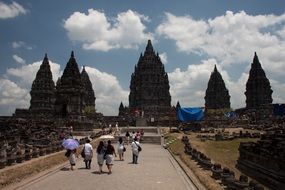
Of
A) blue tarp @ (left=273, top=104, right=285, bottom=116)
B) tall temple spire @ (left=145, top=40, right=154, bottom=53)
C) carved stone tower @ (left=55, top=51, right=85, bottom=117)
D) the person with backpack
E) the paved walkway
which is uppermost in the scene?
tall temple spire @ (left=145, top=40, right=154, bottom=53)

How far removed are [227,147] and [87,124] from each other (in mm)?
32624

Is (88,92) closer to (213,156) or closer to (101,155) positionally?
(213,156)

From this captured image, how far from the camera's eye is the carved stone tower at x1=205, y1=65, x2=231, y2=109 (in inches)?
4899

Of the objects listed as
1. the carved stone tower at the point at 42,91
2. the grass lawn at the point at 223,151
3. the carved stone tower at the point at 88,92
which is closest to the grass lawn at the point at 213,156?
the grass lawn at the point at 223,151

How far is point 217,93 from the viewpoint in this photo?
12419cm

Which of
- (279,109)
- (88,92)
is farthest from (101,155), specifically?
(88,92)

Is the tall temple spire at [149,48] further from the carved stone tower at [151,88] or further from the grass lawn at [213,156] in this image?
the grass lawn at [213,156]

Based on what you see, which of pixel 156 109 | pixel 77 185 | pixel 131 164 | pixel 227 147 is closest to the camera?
Answer: pixel 77 185

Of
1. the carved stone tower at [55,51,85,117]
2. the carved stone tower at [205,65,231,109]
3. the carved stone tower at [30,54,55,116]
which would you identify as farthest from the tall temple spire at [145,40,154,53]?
the carved stone tower at [55,51,85,117]

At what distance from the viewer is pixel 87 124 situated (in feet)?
219

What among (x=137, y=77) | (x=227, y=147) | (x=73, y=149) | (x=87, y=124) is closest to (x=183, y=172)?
(x=73, y=149)

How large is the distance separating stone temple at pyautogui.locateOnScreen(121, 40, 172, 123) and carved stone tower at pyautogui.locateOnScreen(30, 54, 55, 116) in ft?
77.1

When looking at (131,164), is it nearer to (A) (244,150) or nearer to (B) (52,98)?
(A) (244,150)

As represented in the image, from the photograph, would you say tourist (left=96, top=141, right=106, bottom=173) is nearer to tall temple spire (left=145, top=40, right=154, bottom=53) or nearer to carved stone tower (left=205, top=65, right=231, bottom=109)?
tall temple spire (left=145, top=40, right=154, bottom=53)
